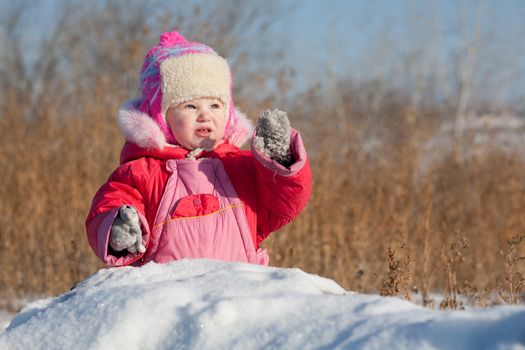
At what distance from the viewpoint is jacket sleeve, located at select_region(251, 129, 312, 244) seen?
104 inches

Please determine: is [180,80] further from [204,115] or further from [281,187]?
[281,187]

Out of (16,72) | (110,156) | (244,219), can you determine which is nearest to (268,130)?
(244,219)

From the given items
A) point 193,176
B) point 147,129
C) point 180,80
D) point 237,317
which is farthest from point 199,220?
point 237,317

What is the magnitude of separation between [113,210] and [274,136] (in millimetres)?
623

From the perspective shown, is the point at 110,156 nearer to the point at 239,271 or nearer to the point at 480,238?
the point at 480,238

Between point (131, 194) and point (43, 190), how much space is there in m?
4.07

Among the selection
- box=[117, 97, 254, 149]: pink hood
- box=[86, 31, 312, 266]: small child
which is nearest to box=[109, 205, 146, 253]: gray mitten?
box=[86, 31, 312, 266]: small child

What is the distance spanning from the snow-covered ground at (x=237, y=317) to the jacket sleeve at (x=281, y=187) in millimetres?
516

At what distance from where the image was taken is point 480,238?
7.43 meters

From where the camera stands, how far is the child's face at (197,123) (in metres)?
3.01

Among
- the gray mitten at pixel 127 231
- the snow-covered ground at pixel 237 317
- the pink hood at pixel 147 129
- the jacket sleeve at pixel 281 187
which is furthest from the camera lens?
the pink hood at pixel 147 129

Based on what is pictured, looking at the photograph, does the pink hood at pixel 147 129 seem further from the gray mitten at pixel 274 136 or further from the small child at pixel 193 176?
the gray mitten at pixel 274 136

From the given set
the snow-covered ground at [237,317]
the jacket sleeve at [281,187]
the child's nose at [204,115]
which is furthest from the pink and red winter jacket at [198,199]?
the snow-covered ground at [237,317]

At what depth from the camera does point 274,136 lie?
258cm
